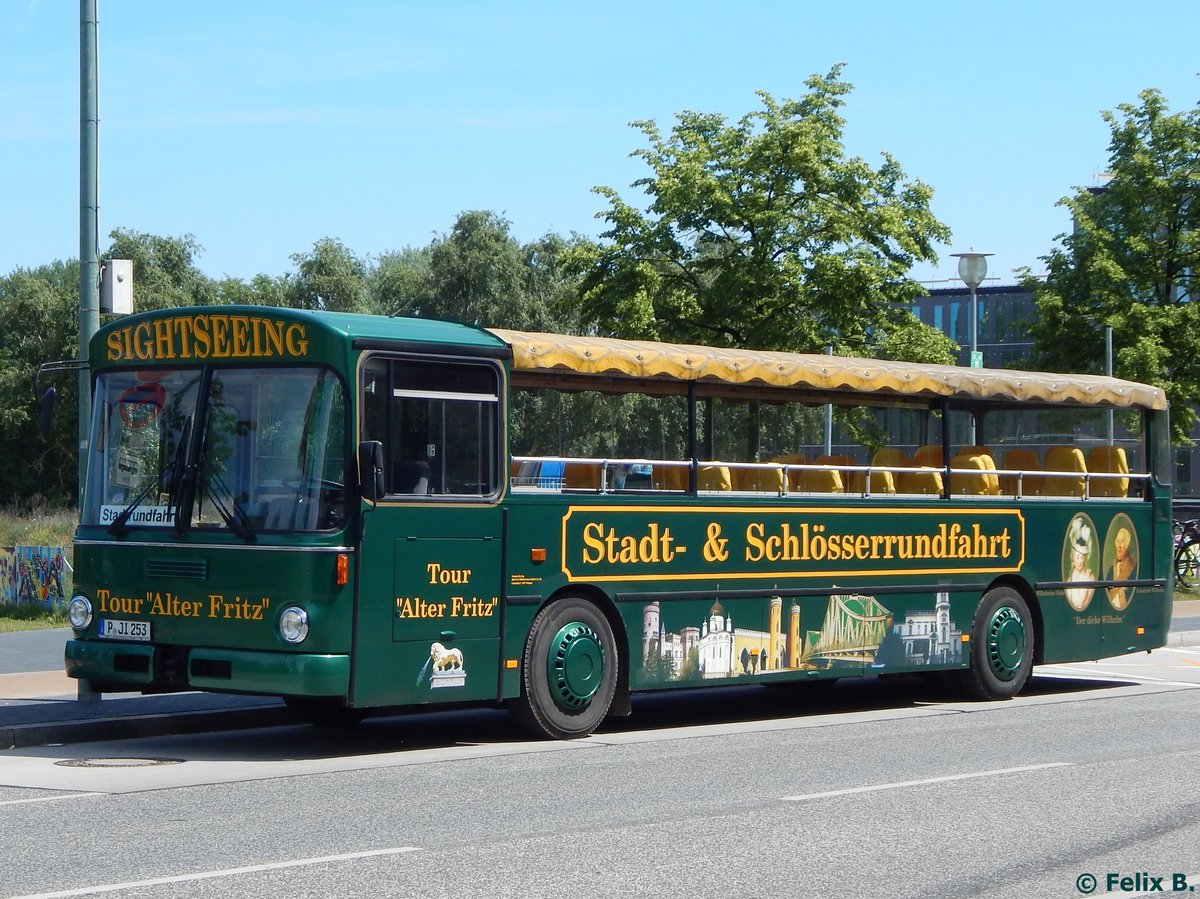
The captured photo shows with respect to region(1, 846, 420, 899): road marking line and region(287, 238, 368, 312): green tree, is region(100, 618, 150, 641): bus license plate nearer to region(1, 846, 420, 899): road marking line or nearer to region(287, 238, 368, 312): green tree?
region(1, 846, 420, 899): road marking line

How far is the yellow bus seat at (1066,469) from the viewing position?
17.2 metres

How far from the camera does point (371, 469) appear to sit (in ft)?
37.3

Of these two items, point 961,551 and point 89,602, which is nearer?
point 89,602

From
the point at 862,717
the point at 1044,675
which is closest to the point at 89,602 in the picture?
the point at 862,717

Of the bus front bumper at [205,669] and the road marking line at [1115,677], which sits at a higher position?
the bus front bumper at [205,669]

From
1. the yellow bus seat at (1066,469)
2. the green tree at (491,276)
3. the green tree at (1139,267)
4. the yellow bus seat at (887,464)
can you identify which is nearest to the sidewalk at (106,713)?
the yellow bus seat at (887,464)

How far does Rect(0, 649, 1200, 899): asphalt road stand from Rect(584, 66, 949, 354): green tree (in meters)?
15.2

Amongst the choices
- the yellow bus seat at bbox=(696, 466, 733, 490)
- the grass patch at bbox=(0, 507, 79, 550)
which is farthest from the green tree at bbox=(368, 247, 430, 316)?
the yellow bus seat at bbox=(696, 466, 733, 490)

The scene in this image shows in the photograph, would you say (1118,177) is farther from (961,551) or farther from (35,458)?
(35,458)

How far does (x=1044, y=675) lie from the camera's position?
19.7 m

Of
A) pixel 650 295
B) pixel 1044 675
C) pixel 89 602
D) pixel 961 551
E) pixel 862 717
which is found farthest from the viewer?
pixel 650 295

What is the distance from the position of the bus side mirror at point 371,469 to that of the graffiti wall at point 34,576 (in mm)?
15271

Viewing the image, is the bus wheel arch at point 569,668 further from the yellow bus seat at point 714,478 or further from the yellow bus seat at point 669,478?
the yellow bus seat at point 714,478

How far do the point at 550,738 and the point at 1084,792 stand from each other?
162 inches
